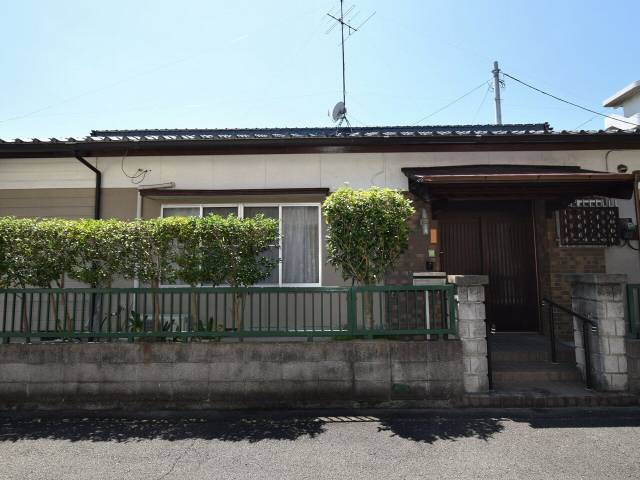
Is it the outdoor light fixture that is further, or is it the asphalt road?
the outdoor light fixture

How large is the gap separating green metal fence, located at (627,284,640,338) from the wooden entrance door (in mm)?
1934

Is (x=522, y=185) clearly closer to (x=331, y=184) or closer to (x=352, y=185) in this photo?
(x=352, y=185)

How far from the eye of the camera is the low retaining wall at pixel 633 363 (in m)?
4.82

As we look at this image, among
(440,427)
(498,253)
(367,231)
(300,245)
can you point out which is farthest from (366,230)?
(498,253)

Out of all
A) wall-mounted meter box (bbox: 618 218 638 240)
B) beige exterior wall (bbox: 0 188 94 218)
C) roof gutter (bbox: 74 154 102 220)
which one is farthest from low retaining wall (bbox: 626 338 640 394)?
beige exterior wall (bbox: 0 188 94 218)

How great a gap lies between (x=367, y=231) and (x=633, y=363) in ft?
12.2

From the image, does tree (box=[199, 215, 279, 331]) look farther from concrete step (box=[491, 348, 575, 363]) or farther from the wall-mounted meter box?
the wall-mounted meter box

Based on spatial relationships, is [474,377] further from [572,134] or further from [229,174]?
[229,174]

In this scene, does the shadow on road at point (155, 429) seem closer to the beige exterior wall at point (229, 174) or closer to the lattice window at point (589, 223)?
the beige exterior wall at point (229, 174)

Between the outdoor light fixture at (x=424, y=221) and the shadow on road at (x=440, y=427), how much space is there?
311cm

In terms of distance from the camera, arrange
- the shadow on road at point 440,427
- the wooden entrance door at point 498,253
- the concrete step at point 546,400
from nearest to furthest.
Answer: the shadow on road at point 440,427, the concrete step at point 546,400, the wooden entrance door at point 498,253

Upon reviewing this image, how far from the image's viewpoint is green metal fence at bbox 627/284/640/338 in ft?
16.4

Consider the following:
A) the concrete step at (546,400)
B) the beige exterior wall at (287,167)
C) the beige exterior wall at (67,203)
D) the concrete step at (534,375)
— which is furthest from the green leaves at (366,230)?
the beige exterior wall at (67,203)

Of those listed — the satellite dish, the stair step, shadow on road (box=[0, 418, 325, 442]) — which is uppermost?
the satellite dish
